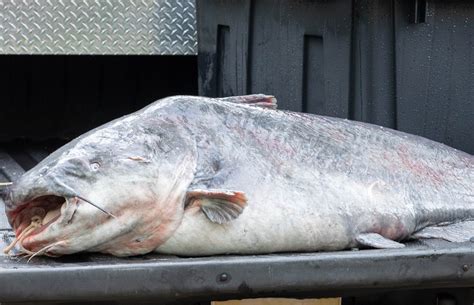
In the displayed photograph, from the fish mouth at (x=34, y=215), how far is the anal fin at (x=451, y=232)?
3.72 feet

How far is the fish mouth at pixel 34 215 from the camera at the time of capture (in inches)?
101

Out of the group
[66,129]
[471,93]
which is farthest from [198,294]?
[66,129]

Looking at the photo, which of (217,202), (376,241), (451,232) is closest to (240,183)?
(217,202)

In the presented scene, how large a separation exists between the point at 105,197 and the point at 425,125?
1.79 metres

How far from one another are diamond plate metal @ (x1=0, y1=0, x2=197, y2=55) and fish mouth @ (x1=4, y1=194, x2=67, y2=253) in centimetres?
Answer: 184

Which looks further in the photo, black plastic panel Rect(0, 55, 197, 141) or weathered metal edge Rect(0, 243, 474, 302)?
black plastic panel Rect(0, 55, 197, 141)

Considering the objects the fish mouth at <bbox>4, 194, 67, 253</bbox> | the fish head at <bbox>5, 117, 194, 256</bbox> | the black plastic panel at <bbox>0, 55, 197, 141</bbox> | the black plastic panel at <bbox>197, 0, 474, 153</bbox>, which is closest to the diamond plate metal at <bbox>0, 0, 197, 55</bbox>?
the black plastic panel at <bbox>197, 0, 474, 153</bbox>

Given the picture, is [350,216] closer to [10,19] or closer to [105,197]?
[105,197]

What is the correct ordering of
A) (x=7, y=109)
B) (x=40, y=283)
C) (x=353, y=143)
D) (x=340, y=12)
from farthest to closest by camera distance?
(x=7, y=109), (x=340, y=12), (x=353, y=143), (x=40, y=283)

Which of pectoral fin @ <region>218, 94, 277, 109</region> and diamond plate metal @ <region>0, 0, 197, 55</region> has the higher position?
diamond plate metal @ <region>0, 0, 197, 55</region>

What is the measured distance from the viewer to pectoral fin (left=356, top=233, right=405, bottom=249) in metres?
2.79

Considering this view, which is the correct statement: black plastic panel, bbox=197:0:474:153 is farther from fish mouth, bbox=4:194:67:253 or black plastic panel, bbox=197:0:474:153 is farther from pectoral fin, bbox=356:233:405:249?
fish mouth, bbox=4:194:67:253

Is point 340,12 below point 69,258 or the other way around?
the other way around

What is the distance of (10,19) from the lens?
14.1ft
